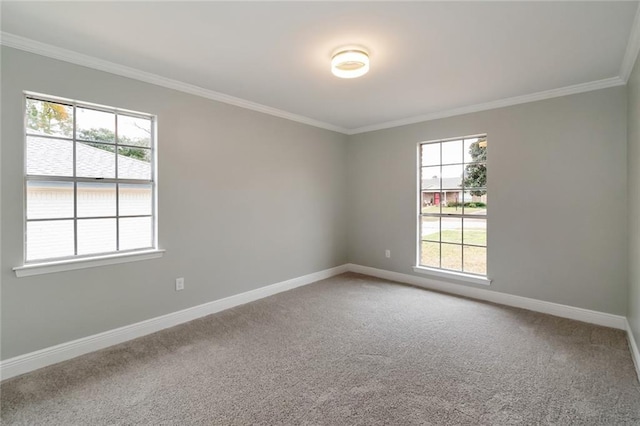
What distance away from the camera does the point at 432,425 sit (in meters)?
1.68

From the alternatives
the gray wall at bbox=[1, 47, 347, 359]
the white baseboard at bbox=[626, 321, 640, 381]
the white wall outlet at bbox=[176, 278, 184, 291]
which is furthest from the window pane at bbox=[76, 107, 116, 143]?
the white baseboard at bbox=[626, 321, 640, 381]

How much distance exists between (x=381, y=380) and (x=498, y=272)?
8.03ft

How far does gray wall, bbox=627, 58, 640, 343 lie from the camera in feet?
7.51

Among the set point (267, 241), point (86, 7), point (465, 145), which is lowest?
point (267, 241)

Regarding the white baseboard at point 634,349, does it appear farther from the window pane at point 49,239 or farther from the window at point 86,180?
the window pane at point 49,239

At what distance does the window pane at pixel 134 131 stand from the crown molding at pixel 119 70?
0.38 m

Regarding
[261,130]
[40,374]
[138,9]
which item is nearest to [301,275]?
[261,130]

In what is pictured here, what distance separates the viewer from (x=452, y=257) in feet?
13.7

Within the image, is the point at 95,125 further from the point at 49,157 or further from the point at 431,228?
the point at 431,228

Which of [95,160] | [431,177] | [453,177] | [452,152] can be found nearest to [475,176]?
[453,177]

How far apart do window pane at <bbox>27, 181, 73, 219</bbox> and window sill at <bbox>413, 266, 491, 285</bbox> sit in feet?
13.6

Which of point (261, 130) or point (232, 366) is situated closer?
point (232, 366)

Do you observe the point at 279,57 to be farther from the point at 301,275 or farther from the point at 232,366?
the point at 301,275

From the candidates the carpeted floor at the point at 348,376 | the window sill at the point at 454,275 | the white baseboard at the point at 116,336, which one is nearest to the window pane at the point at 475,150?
the window sill at the point at 454,275
